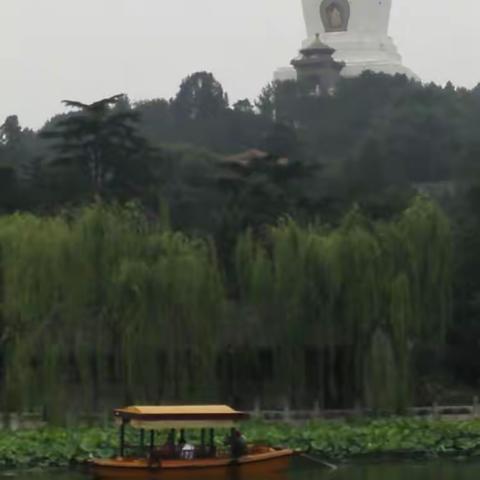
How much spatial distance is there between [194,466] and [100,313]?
6.56m

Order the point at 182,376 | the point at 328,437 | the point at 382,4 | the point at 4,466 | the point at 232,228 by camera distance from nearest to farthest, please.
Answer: the point at 4,466, the point at 328,437, the point at 182,376, the point at 232,228, the point at 382,4

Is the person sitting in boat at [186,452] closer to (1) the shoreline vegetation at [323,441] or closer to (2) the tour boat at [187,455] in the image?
(2) the tour boat at [187,455]

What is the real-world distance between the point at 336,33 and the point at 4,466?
170 feet

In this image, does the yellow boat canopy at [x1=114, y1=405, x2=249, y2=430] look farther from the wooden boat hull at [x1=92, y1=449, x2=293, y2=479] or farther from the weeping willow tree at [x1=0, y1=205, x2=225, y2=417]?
the weeping willow tree at [x1=0, y1=205, x2=225, y2=417]

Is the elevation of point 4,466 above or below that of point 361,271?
below

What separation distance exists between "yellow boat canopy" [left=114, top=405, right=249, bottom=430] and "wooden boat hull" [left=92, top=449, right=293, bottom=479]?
1.75 feet

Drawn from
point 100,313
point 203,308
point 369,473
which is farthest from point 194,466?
point 100,313

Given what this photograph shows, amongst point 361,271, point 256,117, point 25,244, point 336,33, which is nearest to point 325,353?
point 361,271

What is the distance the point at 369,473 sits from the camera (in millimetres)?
23500

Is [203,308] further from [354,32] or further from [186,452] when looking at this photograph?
[354,32]

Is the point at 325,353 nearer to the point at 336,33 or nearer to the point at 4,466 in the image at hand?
the point at 4,466

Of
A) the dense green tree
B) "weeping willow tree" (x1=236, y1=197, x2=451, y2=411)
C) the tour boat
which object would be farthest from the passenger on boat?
the dense green tree

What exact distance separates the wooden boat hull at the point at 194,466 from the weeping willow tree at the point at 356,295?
21.6 feet

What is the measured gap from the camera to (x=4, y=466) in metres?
24.1
